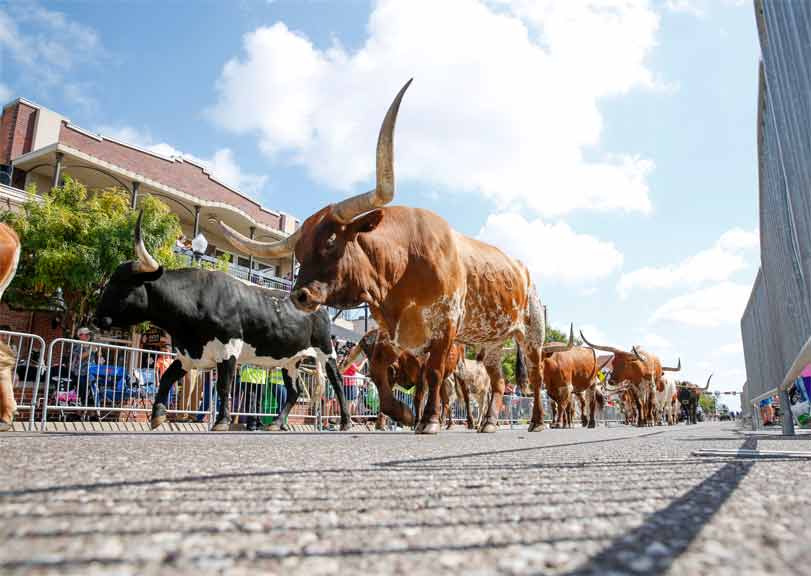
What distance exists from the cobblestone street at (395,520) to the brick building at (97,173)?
69.2ft

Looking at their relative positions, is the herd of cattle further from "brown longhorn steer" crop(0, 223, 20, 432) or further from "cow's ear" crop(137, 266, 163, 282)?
"brown longhorn steer" crop(0, 223, 20, 432)

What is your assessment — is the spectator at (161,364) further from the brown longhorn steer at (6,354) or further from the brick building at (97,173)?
the brick building at (97,173)

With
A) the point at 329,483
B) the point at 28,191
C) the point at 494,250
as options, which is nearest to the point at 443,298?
the point at 494,250

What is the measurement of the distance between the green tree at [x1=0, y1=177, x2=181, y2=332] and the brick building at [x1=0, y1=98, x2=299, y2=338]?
10.9 feet

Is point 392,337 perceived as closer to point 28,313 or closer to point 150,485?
point 150,485

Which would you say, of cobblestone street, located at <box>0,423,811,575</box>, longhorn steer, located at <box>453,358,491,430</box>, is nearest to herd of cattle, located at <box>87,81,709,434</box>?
cobblestone street, located at <box>0,423,811,575</box>

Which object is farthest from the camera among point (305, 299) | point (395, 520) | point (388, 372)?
point (388, 372)

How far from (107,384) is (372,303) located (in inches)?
216

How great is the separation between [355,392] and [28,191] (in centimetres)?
1313

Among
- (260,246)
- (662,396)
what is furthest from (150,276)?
(662,396)

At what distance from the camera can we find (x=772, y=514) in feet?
4.43

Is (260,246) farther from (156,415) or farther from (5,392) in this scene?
(5,392)

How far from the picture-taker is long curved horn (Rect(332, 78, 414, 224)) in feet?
16.6

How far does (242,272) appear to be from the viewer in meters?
26.3
